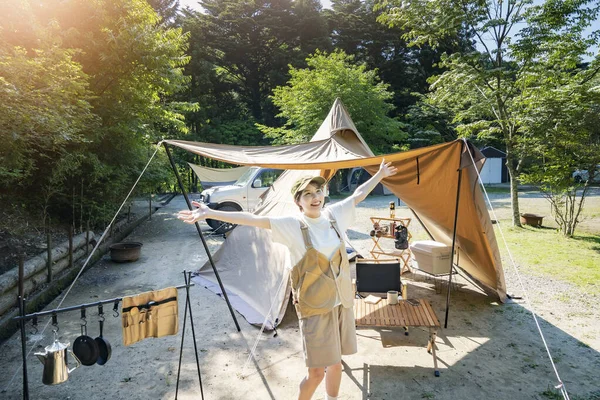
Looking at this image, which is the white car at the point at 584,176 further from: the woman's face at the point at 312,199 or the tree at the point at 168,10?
the tree at the point at 168,10

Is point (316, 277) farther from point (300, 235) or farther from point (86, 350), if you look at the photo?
point (86, 350)

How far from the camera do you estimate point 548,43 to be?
877 cm

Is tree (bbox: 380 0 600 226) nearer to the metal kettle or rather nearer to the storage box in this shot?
the storage box

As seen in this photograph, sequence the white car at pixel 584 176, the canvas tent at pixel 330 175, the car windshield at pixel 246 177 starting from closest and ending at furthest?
the canvas tent at pixel 330 175
the white car at pixel 584 176
the car windshield at pixel 246 177

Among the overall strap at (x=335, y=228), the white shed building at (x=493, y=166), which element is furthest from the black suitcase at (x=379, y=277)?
the white shed building at (x=493, y=166)

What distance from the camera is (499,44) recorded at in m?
10.3

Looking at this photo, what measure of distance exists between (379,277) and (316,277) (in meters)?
2.50

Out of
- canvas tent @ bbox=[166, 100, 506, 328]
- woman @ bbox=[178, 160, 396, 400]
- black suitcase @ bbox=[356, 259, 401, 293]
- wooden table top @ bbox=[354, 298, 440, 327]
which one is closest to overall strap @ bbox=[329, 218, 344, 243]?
woman @ bbox=[178, 160, 396, 400]

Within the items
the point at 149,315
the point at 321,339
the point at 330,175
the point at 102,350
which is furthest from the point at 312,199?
the point at 330,175

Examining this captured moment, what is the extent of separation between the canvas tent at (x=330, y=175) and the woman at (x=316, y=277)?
140 centimetres

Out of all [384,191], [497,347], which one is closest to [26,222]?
[497,347]

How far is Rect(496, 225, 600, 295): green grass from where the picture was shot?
6.05 metres

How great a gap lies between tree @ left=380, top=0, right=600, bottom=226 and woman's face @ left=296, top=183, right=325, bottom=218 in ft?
30.4

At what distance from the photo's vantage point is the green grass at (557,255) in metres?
6.05
